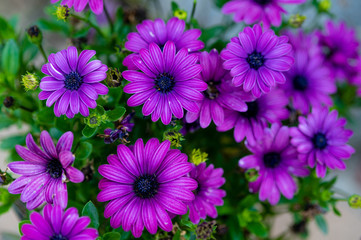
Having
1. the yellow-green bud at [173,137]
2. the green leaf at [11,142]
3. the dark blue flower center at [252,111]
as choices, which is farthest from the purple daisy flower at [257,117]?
the green leaf at [11,142]

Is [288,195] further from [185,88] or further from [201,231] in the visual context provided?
[185,88]

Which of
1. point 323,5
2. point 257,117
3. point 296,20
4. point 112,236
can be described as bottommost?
point 112,236

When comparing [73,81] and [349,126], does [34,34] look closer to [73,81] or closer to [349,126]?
[73,81]

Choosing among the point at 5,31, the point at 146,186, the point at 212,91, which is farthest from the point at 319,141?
the point at 5,31

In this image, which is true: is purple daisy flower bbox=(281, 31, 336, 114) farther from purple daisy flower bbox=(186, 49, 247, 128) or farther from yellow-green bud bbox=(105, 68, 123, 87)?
yellow-green bud bbox=(105, 68, 123, 87)

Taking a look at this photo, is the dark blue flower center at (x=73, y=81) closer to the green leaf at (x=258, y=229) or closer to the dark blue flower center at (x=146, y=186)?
the dark blue flower center at (x=146, y=186)

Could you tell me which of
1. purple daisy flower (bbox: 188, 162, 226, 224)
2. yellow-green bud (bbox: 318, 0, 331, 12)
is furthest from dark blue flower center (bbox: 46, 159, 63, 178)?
yellow-green bud (bbox: 318, 0, 331, 12)
